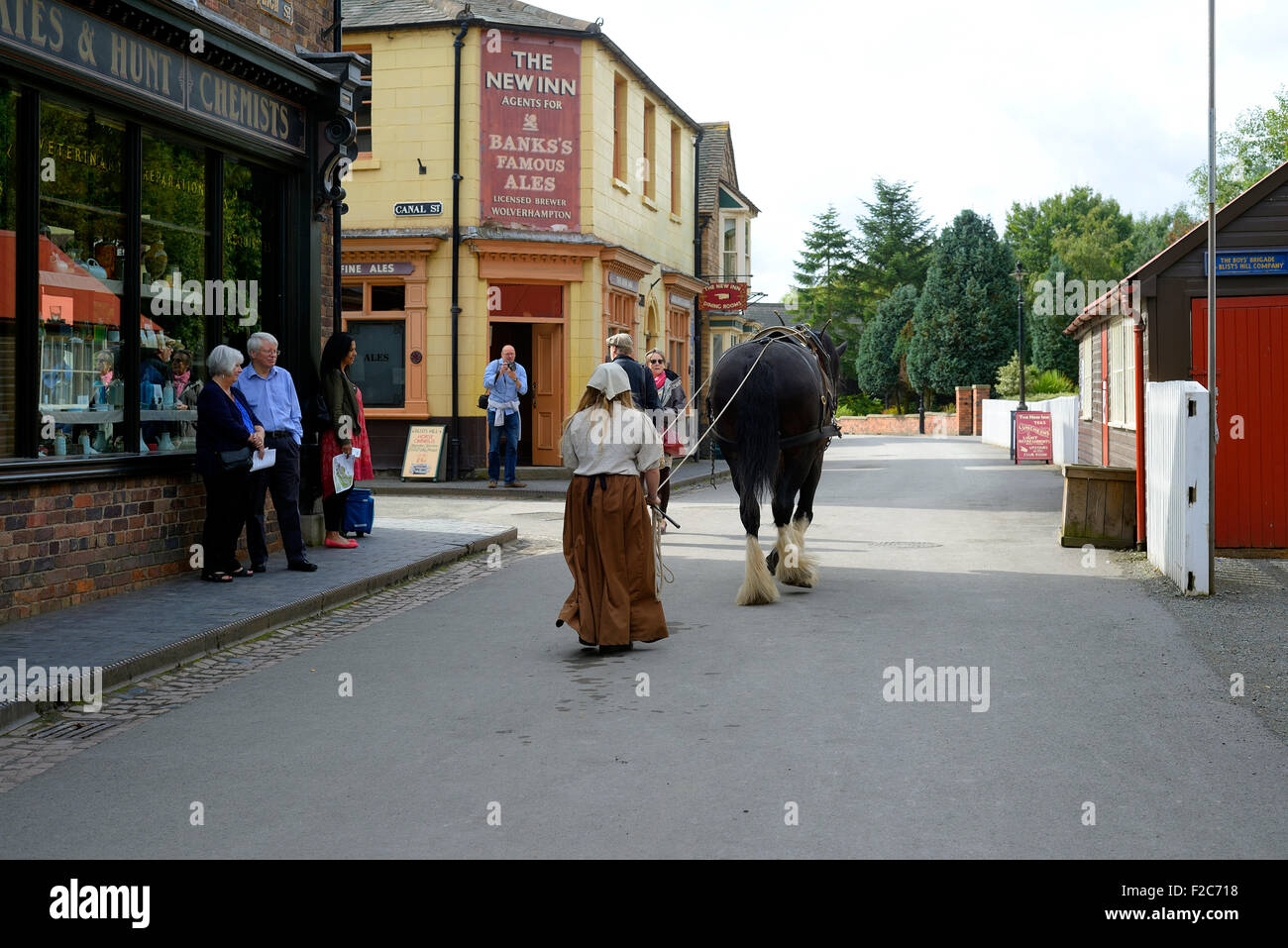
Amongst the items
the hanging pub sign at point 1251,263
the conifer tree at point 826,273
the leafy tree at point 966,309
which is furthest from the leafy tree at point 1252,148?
the hanging pub sign at point 1251,263

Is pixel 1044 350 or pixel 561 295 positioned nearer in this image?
pixel 561 295

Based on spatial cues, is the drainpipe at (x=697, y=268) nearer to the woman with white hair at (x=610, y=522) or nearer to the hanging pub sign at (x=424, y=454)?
the hanging pub sign at (x=424, y=454)

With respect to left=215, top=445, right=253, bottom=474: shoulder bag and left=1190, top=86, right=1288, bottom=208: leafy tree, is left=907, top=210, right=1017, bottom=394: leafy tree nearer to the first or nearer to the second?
left=1190, top=86, right=1288, bottom=208: leafy tree

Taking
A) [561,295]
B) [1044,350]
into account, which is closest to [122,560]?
[561,295]

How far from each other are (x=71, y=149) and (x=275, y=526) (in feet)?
13.4

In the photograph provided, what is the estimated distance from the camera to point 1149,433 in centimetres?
1180

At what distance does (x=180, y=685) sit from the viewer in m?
7.12

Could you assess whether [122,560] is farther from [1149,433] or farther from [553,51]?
[553,51]

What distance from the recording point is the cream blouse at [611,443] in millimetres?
8016

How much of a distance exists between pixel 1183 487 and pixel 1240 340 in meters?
2.99

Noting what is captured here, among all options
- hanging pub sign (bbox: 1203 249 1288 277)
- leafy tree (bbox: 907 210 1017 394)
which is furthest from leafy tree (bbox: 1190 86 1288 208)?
hanging pub sign (bbox: 1203 249 1288 277)

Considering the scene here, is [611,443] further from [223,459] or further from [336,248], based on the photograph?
[336,248]

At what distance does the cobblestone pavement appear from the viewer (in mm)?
5734

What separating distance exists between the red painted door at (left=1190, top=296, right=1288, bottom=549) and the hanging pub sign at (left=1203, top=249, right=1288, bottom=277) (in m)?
0.32
